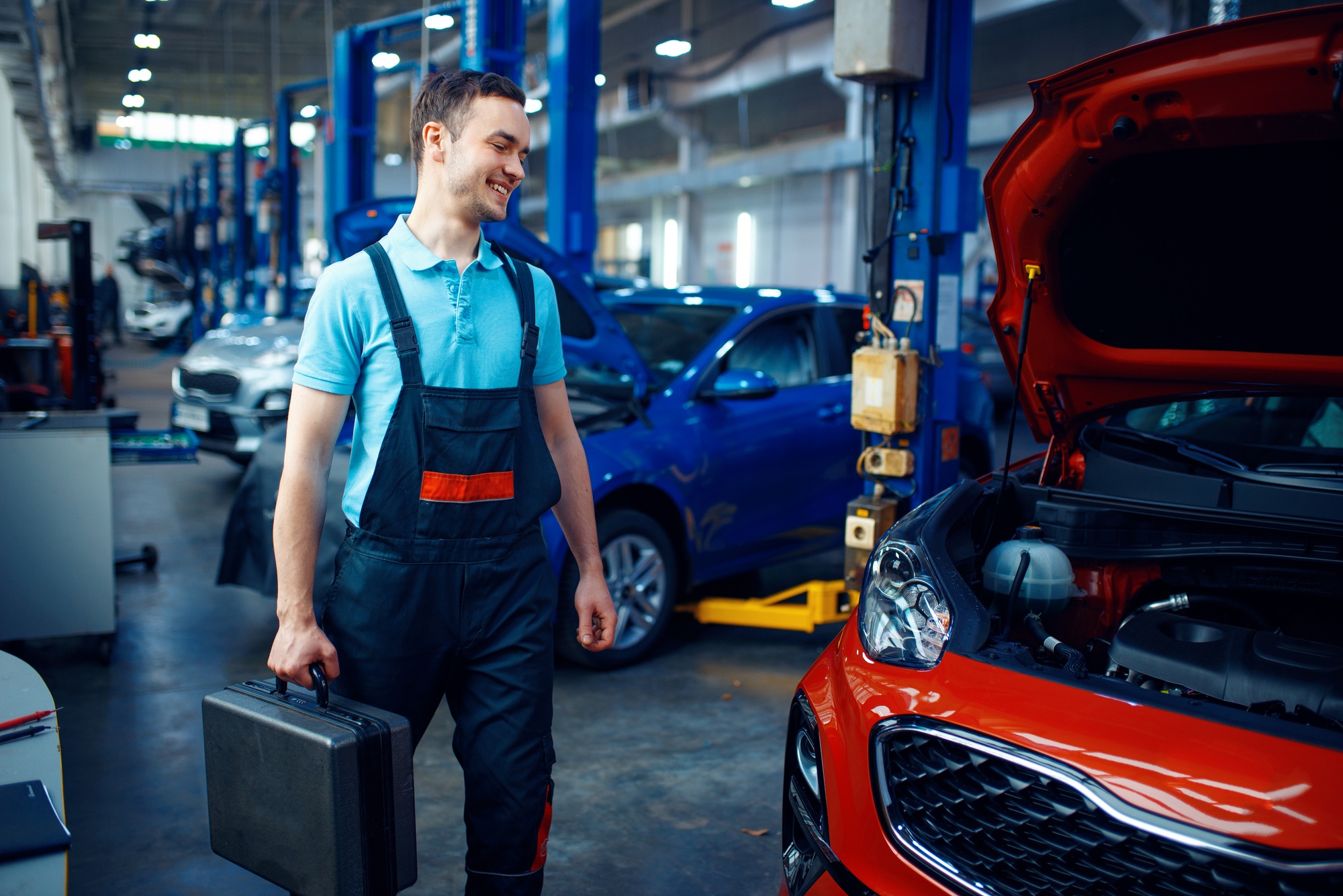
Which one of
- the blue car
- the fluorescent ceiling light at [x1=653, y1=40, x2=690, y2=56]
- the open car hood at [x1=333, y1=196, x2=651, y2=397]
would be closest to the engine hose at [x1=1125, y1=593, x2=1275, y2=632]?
Result: the blue car

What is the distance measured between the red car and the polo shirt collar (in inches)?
38.1

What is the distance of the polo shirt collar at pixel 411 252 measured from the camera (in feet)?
5.82

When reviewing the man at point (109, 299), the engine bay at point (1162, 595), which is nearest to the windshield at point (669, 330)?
the engine bay at point (1162, 595)

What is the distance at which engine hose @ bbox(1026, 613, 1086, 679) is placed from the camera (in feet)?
5.82

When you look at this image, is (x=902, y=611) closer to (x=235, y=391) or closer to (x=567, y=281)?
(x=567, y=281)

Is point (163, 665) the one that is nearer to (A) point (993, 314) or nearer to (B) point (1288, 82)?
(A) point (993, 314)

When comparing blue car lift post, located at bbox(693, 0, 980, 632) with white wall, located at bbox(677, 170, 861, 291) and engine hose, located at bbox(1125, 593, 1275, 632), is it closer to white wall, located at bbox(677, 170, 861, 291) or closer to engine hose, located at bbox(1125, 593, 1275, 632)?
engine hose, located at bbox(1125, 593, 1275, 632)

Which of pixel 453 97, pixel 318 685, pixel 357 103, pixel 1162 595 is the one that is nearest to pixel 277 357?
pixel 357 103

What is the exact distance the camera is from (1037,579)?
2.14m

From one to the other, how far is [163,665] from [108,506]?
0.65 metres

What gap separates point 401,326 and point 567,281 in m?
2.31

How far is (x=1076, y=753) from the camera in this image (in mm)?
1532

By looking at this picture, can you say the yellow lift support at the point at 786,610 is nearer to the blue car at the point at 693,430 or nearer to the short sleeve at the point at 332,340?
the blue car at the point at 693,430

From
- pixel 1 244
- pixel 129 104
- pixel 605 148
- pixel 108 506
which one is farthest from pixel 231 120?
pixel 108 506
